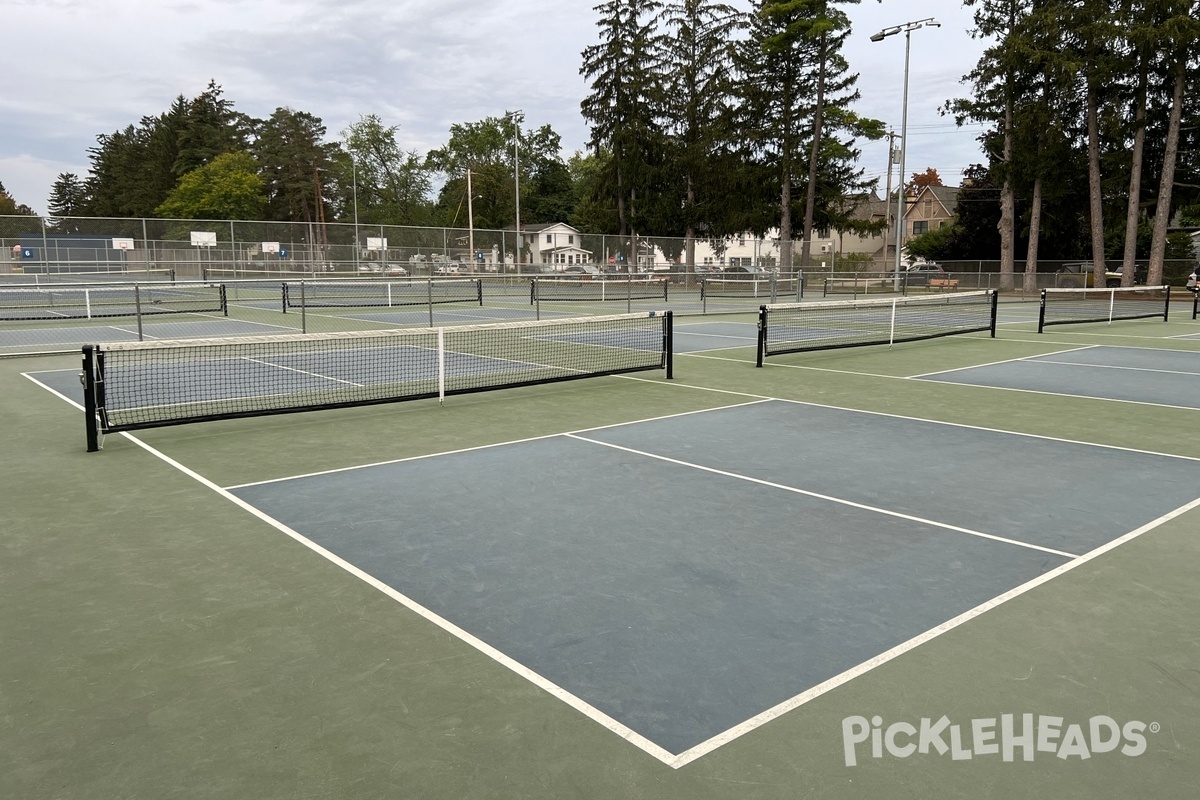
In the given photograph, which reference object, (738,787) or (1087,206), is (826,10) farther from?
(738,787)

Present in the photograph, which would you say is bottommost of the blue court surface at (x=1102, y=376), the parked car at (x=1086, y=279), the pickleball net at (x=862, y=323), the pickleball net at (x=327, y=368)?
the blue court surface at (x=1102, y=376)

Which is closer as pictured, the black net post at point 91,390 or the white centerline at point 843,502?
the white centerline at point 843,502

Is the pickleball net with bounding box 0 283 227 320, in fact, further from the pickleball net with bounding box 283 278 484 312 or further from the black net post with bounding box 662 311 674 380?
the black net post with bounding box 662 311 674 380

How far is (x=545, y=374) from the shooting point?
13.8m

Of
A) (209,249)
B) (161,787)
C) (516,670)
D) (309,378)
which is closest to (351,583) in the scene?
(516,670)

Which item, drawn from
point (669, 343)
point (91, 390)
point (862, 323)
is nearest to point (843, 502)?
point (91, 390)

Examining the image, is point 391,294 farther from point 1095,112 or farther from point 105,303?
point 1095,112

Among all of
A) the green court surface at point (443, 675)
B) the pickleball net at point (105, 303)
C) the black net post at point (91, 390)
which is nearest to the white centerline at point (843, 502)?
the green court surface at point (443, 675)

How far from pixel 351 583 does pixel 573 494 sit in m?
2.26

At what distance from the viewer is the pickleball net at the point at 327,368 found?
960 cm

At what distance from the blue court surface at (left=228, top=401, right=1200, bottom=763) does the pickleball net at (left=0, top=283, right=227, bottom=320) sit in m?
17.5

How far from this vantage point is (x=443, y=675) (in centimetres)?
390

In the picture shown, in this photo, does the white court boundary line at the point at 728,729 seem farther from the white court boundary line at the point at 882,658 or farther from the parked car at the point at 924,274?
the parked car at the point at 924,274

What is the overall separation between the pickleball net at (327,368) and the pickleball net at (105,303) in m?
7.47
